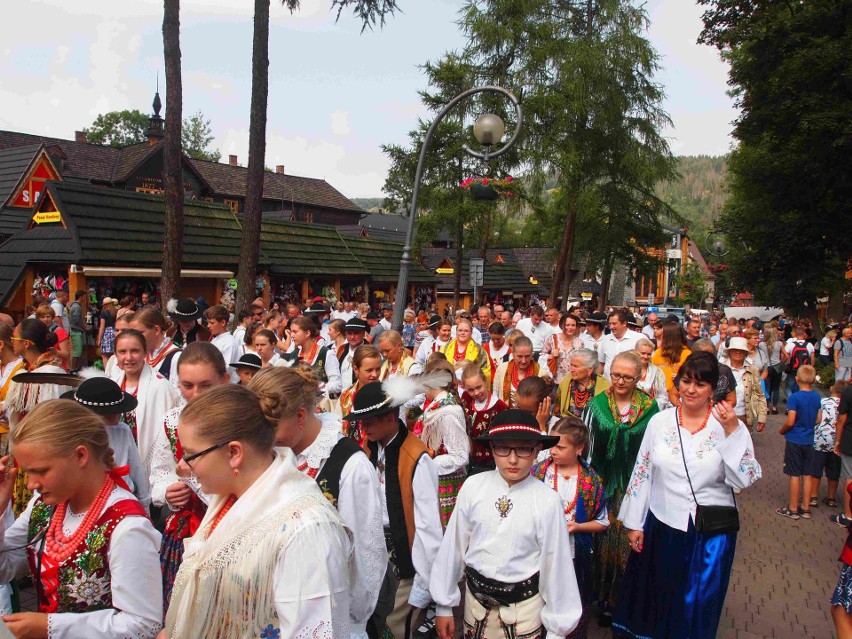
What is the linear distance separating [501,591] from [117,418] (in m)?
2.37

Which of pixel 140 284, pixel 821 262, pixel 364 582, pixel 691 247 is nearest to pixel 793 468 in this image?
pixel 364 582

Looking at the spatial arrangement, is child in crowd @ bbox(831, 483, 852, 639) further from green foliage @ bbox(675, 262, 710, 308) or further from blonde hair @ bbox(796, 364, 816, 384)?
green foliage @ bbox(675, 262, 710, 308)

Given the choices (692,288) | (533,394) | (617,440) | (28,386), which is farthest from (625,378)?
(692,288)

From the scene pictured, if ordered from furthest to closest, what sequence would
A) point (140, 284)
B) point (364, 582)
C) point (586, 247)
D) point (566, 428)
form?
1. point (586, 247)
2. point (140, 284)
3. point (566, 428)
4. point (364, 582)

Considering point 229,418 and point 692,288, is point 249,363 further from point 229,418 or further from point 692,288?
point 692,288

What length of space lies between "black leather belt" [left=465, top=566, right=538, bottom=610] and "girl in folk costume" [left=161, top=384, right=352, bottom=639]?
127cm

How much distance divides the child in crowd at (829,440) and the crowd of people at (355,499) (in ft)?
7.21

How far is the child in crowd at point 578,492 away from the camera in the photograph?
4332 mm

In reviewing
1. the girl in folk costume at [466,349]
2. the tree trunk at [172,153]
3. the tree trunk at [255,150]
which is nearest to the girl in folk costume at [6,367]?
the girl in folk costume at [466,349]

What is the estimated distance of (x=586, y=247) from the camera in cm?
3103

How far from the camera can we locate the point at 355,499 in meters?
2.88

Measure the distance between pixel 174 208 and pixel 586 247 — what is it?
21.8m

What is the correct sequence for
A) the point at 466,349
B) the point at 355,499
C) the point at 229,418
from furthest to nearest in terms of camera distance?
the point at 466,349 < the point at 355,499 < the point at 229,418

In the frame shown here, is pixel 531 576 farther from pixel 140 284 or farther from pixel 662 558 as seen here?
pixel 140 284
